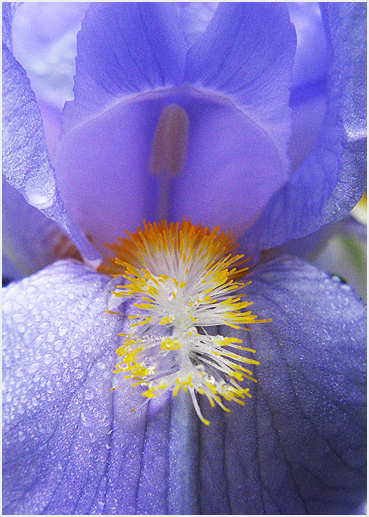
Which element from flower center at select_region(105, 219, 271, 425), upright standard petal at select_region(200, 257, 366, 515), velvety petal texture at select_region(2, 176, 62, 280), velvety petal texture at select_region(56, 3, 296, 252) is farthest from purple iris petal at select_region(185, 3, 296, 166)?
velvety petal texture at select_region(2, 176, 62, 280)

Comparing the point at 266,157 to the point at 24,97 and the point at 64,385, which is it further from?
the point at 64,385

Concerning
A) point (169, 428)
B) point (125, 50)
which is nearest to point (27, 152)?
point (125, 50)

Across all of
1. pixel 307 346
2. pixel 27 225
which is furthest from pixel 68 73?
pixel 307 346

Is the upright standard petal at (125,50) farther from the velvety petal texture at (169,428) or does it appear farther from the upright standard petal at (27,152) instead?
the velvety petal texture at (169,428)

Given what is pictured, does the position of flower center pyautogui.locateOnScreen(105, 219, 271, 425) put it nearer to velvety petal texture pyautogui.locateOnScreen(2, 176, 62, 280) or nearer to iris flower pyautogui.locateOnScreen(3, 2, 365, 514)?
iris flower pyautogui.locateOnScreen(3, 2, 365, 514)

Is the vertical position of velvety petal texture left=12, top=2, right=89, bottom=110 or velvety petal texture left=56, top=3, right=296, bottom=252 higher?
velvety petal texture left=12, top=2, right=89, bottom=110

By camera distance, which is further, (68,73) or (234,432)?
(68,73)
